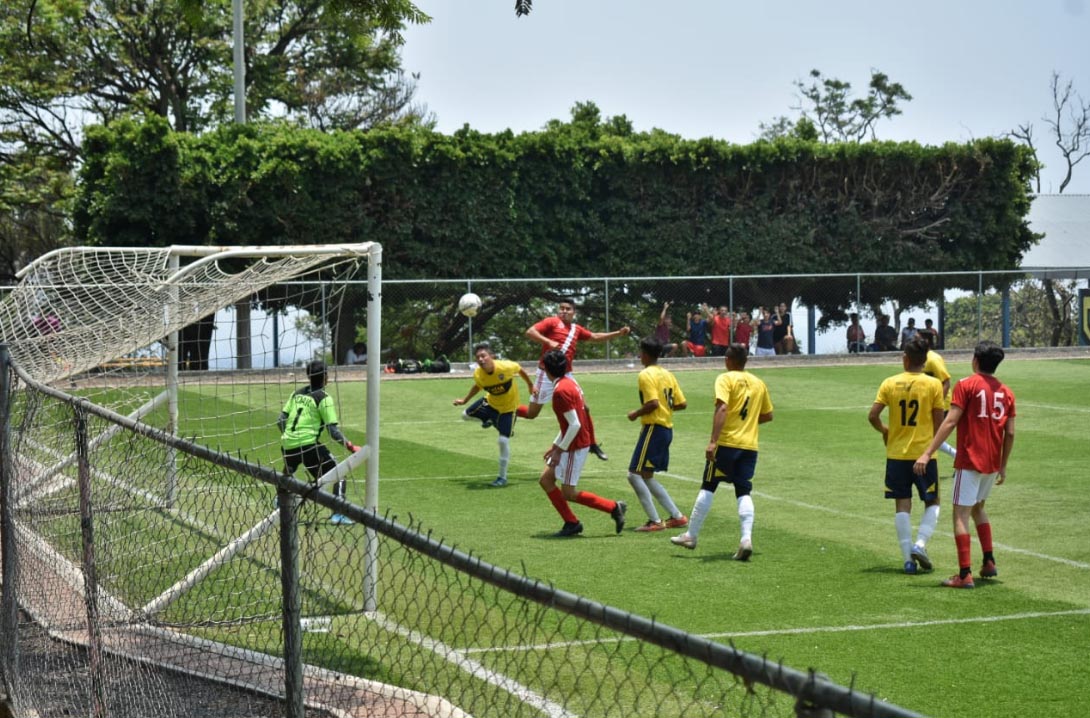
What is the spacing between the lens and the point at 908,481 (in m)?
10.2

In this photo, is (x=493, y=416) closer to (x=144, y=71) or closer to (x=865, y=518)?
(x=865, y=518)

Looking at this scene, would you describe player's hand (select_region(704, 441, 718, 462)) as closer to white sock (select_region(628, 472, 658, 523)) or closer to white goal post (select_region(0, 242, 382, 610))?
white sock (select_region(628, 472, 658, 523))

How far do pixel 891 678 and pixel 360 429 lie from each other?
16.0 metres

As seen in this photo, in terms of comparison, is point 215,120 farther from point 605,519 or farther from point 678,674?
point 678,674

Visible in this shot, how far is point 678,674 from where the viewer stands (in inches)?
289

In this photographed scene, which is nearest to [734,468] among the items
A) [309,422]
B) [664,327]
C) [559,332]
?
A: [309,422]

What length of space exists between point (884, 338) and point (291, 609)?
3580 cm

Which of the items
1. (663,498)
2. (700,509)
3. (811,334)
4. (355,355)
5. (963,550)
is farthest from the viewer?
(811,334)

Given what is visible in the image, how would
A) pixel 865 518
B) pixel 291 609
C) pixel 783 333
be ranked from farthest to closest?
pixel 783 333 → pixel 865 518 → pixel 291 609

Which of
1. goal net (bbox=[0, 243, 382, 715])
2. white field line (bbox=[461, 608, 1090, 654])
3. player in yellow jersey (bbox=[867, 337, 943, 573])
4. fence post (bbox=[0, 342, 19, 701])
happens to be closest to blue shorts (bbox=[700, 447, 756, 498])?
player in yellow jersey (bbox=[867, 337, 943, 573])

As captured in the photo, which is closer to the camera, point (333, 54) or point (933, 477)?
point (933, 477)

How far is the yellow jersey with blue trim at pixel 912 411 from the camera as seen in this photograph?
10.2 meters

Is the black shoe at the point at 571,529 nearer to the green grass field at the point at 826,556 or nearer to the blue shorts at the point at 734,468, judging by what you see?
the green grass field at the point at 826,556

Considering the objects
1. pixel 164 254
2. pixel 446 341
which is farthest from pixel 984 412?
pixel 446 341
